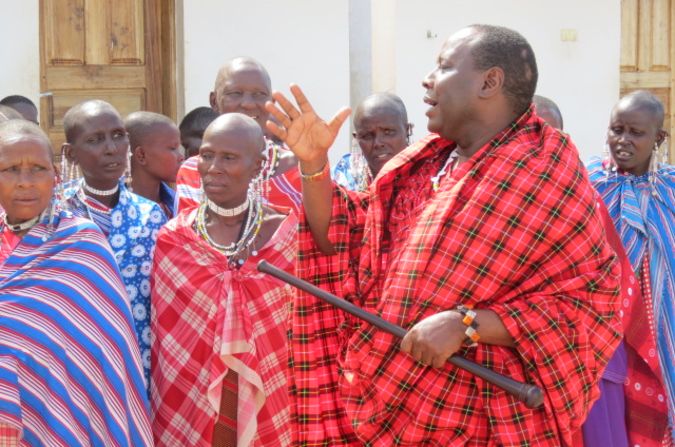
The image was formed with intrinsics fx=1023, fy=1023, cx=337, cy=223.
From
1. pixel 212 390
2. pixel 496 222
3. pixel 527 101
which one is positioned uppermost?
pixel 527 101

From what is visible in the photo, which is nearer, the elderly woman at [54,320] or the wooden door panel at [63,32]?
the elderly woman at [54,320]

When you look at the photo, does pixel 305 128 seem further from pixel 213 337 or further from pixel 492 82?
pixel 213 337

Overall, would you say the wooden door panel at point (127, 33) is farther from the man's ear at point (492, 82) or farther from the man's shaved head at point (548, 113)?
the man's ear at point (492, 82)

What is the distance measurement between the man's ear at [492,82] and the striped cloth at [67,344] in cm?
148

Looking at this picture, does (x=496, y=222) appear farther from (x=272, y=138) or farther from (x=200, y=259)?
(x=272, y=138)

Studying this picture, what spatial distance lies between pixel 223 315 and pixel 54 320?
26.5 inches

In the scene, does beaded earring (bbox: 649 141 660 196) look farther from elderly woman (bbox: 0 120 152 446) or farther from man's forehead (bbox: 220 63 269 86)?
elderly woman (bbox: 0 120 152 446)

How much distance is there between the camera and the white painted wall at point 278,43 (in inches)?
308

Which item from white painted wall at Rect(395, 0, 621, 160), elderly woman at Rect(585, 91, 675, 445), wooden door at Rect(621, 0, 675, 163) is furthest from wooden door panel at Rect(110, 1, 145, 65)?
wooden door at Rect(621, 0, 675, 163)

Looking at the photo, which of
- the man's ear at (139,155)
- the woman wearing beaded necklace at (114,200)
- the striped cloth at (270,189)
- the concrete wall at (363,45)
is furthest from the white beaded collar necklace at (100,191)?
the concrete wall at (363,45)

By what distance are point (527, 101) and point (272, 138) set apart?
1.93 meters

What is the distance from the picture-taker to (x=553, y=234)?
2.94m

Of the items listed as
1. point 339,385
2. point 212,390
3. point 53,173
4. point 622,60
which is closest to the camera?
point 339,385

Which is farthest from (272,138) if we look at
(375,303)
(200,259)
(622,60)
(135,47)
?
(622,60)
